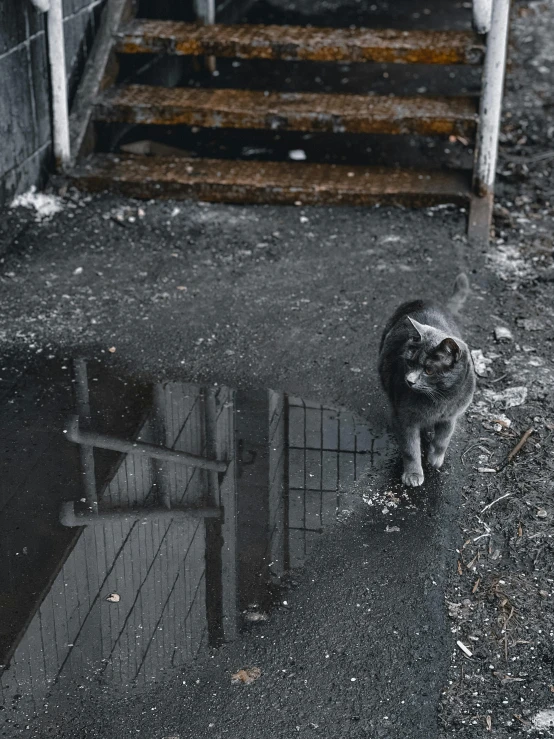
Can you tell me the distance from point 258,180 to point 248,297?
1.63 metres

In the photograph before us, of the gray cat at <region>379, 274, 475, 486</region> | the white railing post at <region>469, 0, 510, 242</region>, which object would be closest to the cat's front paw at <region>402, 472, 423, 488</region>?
the gray cat at <region>379, 274, 475, 486</region>

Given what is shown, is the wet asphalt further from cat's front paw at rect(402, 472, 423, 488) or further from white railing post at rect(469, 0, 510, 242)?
white railing post at rect(469, 0, 510, 242)

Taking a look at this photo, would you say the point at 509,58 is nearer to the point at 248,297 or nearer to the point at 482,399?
the point at 248,297

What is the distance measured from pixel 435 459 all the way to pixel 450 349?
0.75m

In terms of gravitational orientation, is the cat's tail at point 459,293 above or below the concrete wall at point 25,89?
below

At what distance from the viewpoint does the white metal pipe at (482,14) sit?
25.0 feet

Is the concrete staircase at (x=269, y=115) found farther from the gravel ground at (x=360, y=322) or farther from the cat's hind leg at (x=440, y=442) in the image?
the cat's hind leg at (x=440, y=442)

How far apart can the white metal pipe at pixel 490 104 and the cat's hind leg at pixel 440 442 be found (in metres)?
3.33

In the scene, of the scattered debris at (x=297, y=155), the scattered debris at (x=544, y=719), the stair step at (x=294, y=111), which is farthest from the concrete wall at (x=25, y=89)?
the scattered debris at (x=544, y=719)

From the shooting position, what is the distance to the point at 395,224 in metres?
7.06

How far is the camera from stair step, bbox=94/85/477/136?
24.6 feet

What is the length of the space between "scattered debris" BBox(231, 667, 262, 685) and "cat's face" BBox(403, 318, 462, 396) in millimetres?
1407

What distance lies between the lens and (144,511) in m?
4.27

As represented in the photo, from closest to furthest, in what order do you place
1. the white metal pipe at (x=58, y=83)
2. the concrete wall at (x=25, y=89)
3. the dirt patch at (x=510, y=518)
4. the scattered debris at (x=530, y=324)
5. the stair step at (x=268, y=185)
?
1. the dirt patch at (x=510, y=518)
2. the scattered debris at (x=530, y=324)
3. the concrete wall at (x=25, y=89)
4. the white metal pipe at (x=58, y=83)
5. the stair step at (x=268, y=185)
